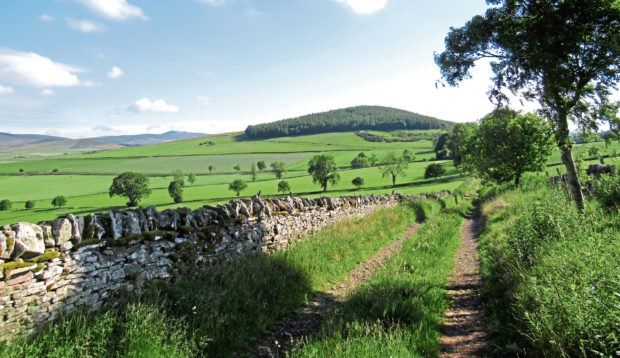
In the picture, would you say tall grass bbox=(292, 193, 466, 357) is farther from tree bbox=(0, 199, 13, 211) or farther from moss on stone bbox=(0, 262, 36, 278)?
tree bbox=(0, 199, 13, 211)

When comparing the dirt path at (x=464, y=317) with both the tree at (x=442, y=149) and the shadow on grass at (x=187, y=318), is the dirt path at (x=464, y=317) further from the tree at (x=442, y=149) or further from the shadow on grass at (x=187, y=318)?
the tree at (x=442, y=149)

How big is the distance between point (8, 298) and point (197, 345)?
2533mm

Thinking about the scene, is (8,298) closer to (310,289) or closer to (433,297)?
(310,289)

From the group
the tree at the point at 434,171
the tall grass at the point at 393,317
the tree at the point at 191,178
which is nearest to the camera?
the tall grass at the point at 393,317

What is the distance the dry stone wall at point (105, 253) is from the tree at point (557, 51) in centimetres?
909

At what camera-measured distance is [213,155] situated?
130 metres

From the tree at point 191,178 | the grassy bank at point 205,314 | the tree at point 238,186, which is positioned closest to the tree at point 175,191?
the tree at point 238,186

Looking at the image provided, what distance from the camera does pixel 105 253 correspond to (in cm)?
477

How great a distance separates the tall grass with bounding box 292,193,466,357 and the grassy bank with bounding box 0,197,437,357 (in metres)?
1.26

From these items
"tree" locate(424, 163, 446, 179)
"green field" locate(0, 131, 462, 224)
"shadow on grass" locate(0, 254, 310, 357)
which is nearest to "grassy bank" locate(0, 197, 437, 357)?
"shadow on grass" locate(0, 254, 310, 357)

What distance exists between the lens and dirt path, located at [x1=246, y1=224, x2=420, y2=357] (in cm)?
470

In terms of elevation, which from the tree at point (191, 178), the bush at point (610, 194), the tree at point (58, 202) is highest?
the bush at point (610, 194)

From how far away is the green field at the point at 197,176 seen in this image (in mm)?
54250

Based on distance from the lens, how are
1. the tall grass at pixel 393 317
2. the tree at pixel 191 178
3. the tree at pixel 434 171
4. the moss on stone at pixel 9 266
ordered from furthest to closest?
the tree at pixel 191 178, the tree at pixel 434 171, the tall grass at pixel 393 317, the moss on stone at pixel 9 266
